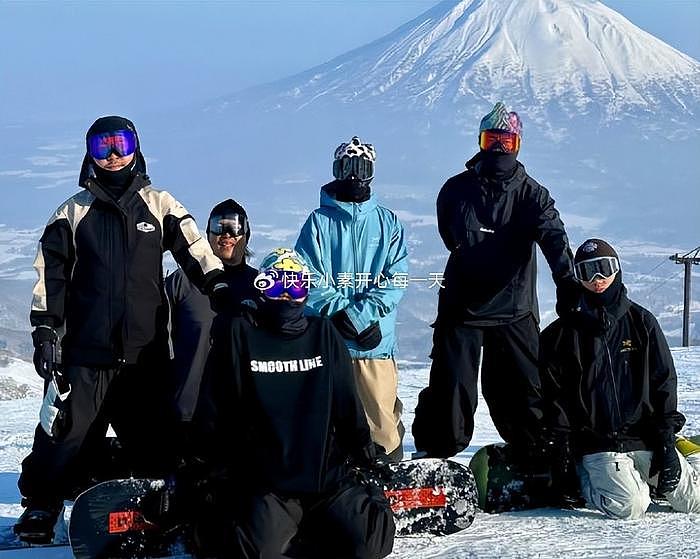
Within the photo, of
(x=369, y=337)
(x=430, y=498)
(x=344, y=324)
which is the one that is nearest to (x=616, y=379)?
(x=430, y=498)

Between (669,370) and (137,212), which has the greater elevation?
(137,212)

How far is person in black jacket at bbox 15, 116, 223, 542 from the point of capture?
426 centimetres

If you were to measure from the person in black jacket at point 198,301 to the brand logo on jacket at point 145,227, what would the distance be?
13.4 inches

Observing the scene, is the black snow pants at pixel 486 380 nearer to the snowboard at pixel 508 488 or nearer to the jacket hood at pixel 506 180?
the snowboard at pixel 508 488

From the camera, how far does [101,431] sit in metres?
4.40

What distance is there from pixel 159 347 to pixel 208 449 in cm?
74

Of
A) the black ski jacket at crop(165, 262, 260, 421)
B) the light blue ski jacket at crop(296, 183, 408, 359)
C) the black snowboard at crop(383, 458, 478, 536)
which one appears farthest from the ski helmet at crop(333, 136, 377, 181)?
the black snowboard at crop(383, 458, 478, 536)

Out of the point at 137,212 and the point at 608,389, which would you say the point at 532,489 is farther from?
the point at 137,212

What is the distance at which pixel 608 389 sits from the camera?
4.55m

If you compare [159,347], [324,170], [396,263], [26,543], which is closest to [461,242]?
[396,263]

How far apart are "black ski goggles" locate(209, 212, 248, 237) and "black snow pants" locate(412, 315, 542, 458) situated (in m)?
1.09

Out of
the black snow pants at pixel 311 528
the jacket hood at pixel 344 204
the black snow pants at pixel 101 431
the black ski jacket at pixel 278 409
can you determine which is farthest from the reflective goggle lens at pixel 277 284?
the jacket hood at pixel 344 204

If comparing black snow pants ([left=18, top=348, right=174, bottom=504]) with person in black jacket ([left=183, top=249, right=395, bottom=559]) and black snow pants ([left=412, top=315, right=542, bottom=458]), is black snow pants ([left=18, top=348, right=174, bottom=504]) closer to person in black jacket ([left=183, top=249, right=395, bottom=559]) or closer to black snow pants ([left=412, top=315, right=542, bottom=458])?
person in black jacket ([left=183, top=249, right=395, bottom=559])

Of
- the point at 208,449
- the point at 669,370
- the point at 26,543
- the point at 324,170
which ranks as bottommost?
the point at 26,543
